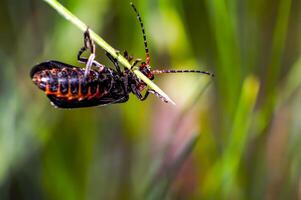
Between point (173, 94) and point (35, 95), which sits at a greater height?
point (173, 94)

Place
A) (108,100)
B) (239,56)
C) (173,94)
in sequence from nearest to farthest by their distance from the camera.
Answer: (108,100), (239,56), (173,94)

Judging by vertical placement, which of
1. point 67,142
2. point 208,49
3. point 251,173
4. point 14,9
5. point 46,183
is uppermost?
point 208,49

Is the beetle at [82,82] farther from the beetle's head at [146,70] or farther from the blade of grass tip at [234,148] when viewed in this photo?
the blade of grass tip at [234,148]

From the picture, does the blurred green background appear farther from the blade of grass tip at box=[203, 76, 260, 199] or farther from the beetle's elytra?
the beetle's elytra

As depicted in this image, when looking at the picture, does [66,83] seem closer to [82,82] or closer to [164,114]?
[82,82]

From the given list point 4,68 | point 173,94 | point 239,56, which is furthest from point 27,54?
point 239,56

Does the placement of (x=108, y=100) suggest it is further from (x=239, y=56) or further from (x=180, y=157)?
(x=239, y=56)
